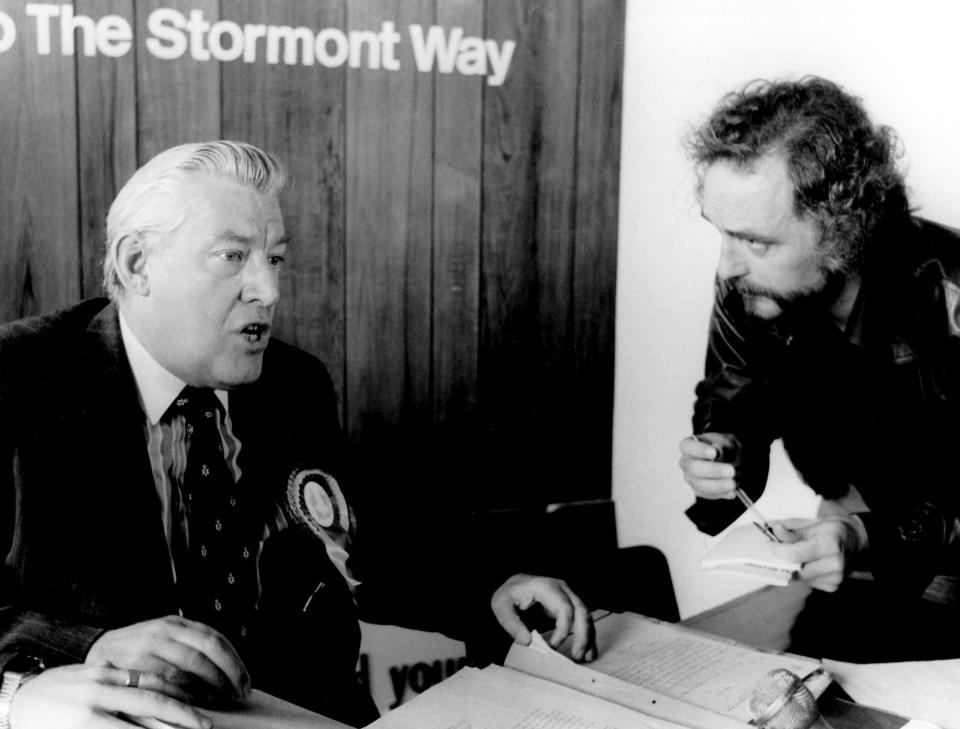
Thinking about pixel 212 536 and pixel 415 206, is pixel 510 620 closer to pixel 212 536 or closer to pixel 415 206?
pixel 212 536

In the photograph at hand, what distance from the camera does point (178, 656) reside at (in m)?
0.98

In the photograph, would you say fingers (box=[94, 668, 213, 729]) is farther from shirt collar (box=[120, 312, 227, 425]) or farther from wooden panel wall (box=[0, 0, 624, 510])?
wooden panel wall (box=[0, 0, 624, 510])

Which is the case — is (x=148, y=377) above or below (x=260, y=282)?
below

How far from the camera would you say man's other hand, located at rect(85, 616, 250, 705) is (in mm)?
971

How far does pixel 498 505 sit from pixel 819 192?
65 centimetres

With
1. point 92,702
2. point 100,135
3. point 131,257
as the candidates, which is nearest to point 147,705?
point 92,702

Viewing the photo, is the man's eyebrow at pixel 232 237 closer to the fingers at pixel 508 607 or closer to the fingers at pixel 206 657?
the fingers at pixel 206 657

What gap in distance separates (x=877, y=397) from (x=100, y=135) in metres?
1.09

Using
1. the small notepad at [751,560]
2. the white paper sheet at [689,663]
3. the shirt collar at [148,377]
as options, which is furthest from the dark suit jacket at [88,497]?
the small notepad at [751,560]

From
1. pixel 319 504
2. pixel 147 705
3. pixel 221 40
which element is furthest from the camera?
pixel 319 504

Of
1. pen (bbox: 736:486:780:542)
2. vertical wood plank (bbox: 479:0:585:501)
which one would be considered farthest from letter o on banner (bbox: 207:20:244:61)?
pen (bbox: 736:486:780:542)

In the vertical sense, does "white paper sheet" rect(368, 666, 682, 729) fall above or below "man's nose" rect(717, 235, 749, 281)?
below

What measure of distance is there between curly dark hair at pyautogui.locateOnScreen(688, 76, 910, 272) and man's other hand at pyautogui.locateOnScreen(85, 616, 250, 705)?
94 cm

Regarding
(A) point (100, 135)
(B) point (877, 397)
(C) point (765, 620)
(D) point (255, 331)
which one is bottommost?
(C) point (765, 620)
